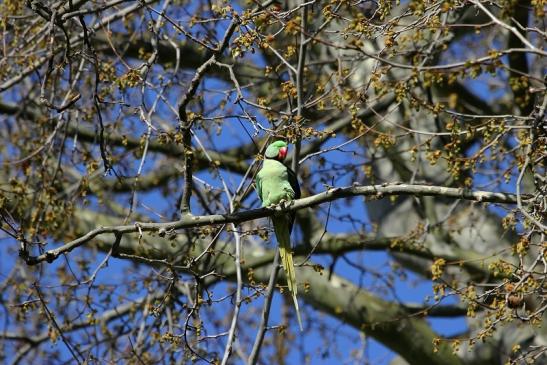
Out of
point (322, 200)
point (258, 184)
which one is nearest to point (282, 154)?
point (258, 184)

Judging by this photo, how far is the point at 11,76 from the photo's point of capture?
624 cm

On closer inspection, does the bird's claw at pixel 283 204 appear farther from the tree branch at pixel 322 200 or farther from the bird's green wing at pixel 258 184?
the bird's green wing at pixel 258 184

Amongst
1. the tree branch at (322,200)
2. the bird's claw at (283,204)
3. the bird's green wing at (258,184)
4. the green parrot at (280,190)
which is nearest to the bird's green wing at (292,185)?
the green parrot at (280,190)

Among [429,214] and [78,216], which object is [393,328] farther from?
[78,216]

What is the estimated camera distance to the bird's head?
561 centimetres

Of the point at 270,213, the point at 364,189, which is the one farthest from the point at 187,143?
the point at 364,189

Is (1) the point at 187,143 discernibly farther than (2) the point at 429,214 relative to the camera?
No

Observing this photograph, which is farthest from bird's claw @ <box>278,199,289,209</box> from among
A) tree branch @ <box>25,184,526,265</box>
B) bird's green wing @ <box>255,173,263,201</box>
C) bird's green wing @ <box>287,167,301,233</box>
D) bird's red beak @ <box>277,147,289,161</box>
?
bird's red beak @ <box>277,147,289,161</box>

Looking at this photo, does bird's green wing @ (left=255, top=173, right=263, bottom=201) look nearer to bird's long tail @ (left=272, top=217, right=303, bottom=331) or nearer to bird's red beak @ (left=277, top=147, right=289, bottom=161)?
bird's red beak @ (left=277, top=147, right=289, bottom=161)

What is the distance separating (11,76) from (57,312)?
1.72 m

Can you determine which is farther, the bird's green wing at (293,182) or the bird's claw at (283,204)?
the bird's green wing at (293,182)

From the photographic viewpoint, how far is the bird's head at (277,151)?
5.61 m

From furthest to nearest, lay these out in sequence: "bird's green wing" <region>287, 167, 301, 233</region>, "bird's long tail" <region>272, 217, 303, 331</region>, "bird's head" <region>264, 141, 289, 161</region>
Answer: "bird's head" <region>264, 141, 289, 161</region> < "bird's green wing" <region>287, 167, 301, 233</region> < "bird's long tail" <region>272, 217, 303, 331</region>

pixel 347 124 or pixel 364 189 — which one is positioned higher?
pixel 347 124
